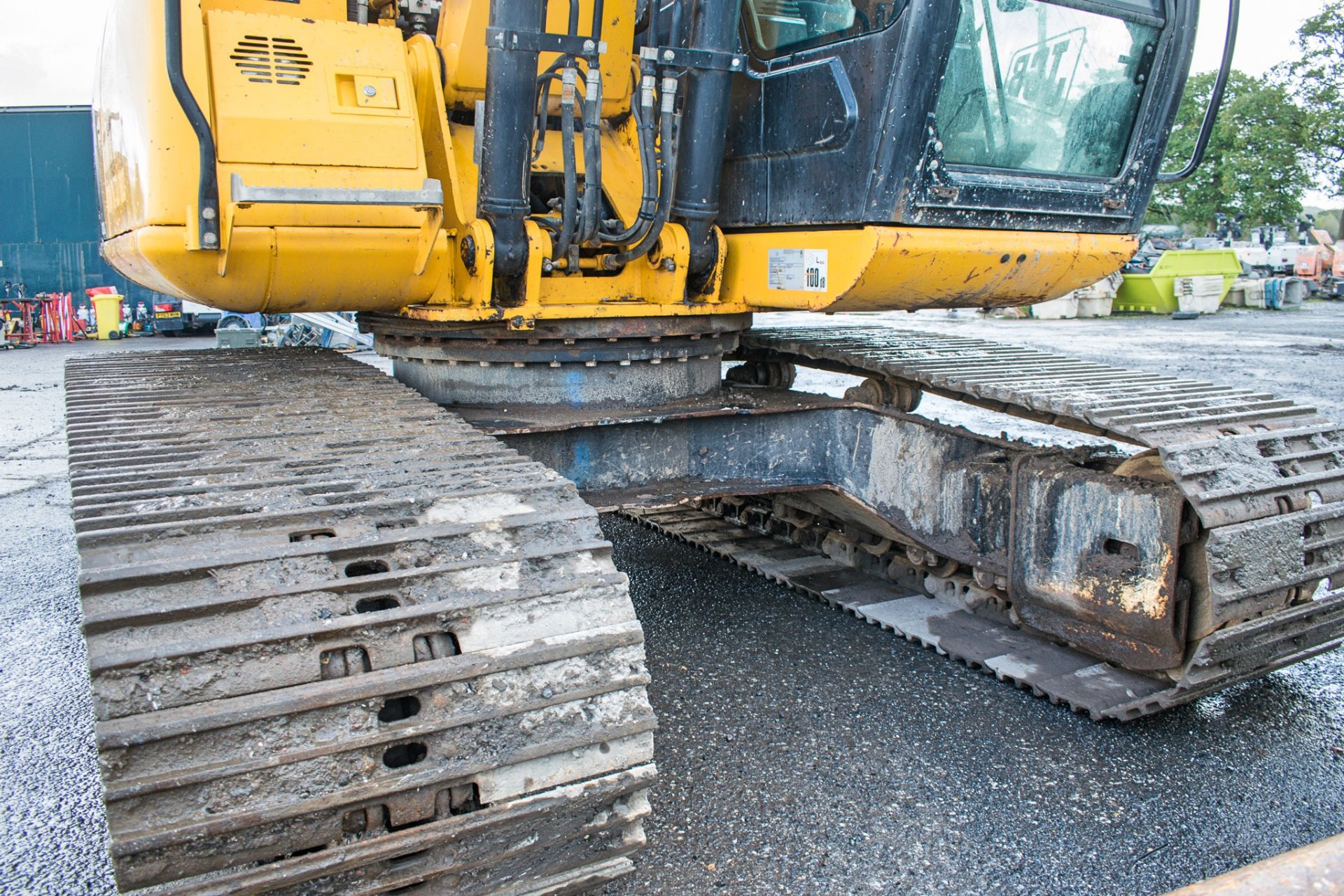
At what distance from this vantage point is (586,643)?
203 centimetres

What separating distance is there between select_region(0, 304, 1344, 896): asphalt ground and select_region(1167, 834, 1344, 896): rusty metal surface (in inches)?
52.0

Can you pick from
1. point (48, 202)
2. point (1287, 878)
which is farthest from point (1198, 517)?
point (48, 202)

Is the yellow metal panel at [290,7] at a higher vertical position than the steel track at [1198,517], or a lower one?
higher

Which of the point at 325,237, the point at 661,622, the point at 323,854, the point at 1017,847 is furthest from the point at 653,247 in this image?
the point at 323,854

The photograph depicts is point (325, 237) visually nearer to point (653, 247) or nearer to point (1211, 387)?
point (653, 247)

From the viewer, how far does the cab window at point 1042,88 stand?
3.43 m

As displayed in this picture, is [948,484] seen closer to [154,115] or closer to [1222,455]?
[1222,455]

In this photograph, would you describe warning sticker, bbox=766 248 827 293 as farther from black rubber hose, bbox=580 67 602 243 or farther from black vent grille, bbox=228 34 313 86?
black vent grille, bbox=228 34 313 86

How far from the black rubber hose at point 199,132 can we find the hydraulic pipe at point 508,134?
2.62 ft

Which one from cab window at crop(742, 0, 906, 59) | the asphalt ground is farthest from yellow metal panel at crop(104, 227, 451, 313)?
the asphalt ground

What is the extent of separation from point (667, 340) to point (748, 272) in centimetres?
38

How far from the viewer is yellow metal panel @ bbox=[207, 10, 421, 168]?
3.13 m

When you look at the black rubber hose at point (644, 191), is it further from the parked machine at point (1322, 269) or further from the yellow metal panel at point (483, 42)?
the parked machine at point (1322, 269)

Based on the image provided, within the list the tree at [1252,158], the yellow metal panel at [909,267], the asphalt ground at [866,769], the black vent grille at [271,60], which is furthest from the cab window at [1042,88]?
the tree at [1252,158]
